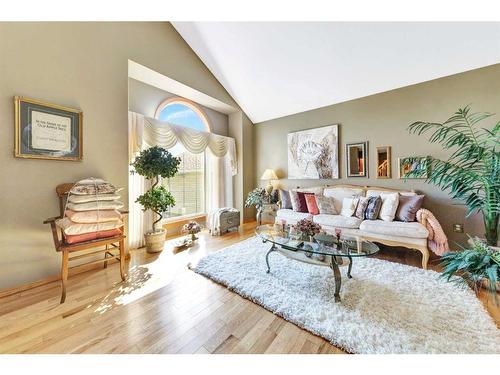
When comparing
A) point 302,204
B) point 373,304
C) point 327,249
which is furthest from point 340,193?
point 373,304

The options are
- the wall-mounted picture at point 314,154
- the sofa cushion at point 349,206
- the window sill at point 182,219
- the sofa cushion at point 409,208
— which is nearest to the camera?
the sofa cushion at point 409,208

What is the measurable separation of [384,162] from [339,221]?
4.62 feet

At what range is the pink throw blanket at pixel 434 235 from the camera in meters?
2.32

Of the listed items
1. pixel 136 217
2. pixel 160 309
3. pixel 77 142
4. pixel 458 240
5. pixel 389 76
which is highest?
pixel 389 76

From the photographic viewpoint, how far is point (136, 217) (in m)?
3.18

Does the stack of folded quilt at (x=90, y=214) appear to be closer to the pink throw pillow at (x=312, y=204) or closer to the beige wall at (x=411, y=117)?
the pink throw pillow at (x=312, y=204)

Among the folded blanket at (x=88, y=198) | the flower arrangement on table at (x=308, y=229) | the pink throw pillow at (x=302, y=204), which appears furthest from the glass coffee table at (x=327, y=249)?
the folded blanket at (x=88, y=198)

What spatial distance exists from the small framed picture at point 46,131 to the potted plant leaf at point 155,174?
69 cm

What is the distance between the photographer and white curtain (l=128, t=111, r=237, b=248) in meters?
3.09

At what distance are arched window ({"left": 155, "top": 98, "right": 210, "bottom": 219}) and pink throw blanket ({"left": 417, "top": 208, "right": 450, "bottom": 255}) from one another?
3905 mm

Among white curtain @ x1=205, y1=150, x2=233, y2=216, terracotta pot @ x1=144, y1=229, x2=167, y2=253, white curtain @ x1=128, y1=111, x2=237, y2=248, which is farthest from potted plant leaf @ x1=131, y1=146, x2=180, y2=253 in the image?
white curtain @ x1=205, y1=150, x2=233, y2=216
